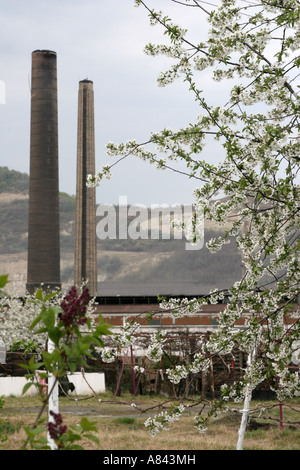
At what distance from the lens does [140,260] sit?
166375 mm

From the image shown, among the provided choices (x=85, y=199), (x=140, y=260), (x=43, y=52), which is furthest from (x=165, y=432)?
(x=140, y=260)

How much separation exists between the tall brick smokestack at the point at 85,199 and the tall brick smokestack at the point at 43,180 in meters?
7.62

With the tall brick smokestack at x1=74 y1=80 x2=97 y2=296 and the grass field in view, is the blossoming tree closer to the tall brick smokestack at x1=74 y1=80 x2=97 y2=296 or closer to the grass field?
the grass field

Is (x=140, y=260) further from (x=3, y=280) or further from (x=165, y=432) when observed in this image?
(x=3, y=280)

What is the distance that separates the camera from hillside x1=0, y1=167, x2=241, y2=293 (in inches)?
6334

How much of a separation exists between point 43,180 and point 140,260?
11838 cm

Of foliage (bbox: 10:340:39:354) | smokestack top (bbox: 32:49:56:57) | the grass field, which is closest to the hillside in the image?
smokestack top (bbox: 32:49:56:57)

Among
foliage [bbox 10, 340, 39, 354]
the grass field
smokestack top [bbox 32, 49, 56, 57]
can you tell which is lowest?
the grass field

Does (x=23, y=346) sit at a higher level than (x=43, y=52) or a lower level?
Answer: lower

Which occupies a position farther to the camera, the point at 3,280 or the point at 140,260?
the point at 140,260

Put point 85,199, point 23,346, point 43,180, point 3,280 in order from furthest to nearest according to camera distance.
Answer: point 85,199
point 43,180
point 23,346
point 3,280

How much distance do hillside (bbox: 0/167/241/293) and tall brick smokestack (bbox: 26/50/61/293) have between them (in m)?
105
